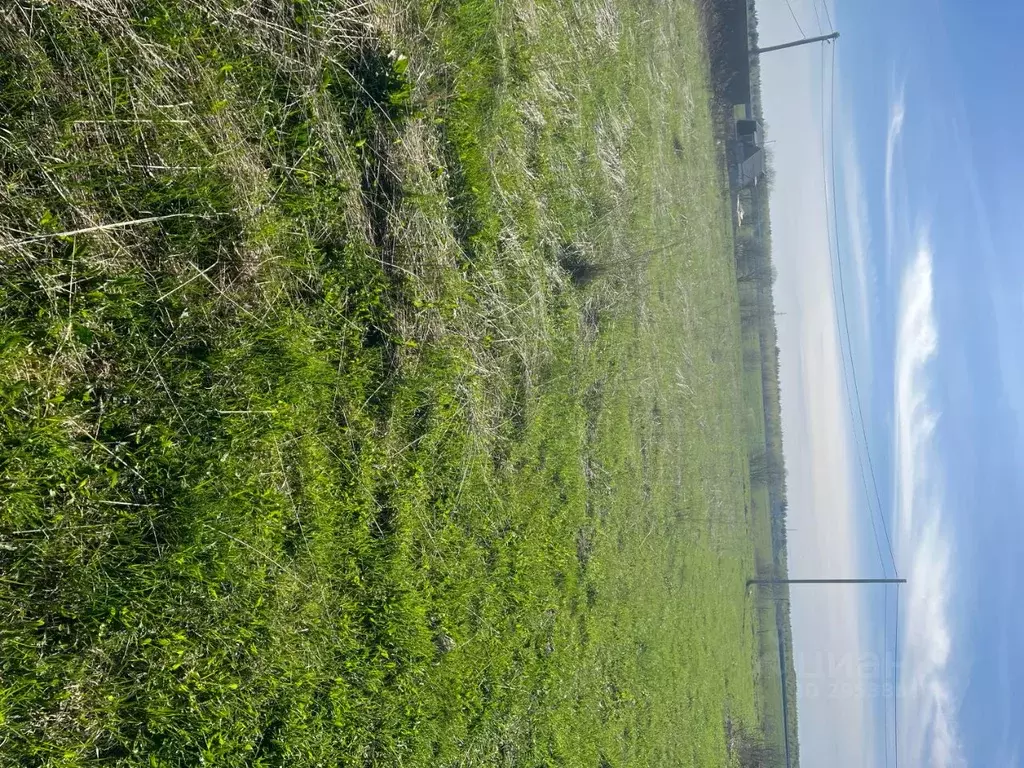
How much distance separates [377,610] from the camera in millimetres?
3947

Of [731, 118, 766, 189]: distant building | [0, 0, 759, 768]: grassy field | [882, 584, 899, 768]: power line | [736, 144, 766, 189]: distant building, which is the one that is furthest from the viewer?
[882, 584, 899, 768]: power line

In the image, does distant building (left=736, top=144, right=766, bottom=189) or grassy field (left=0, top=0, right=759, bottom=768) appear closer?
grassy field (left=0, top=0, right=759, bottom=768)

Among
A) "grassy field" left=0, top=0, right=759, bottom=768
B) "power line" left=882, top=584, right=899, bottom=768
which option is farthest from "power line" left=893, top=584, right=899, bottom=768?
"grassy field" left=0, top=0, right=759, bottom=768

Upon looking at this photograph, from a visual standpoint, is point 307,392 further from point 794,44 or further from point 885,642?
point 885,642

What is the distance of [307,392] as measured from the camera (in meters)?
3.56

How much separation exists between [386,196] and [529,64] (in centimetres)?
279

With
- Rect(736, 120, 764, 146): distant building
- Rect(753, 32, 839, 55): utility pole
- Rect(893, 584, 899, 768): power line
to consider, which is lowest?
Rect(893, 584, 899, 768): power line

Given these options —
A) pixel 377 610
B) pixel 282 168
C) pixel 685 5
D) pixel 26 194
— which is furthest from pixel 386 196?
pixel 685 5

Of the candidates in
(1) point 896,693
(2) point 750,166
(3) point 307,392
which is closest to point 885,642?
(1) point 896,693

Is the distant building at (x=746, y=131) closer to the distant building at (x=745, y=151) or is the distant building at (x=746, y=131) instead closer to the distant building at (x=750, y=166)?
the distant building at (x=745, y=151)

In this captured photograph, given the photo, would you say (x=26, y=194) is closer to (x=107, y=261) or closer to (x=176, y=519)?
(x=107, y=261)

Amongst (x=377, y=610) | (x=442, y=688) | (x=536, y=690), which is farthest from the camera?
(x=536, y=690)

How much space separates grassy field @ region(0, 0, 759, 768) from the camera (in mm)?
2475

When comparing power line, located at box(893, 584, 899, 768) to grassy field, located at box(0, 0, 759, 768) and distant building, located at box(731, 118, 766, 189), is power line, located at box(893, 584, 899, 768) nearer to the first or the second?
distant building, located at box(731, 118, 766, 189)
